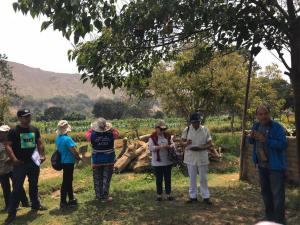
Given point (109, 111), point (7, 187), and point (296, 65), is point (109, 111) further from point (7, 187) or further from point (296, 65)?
point (296, 65)

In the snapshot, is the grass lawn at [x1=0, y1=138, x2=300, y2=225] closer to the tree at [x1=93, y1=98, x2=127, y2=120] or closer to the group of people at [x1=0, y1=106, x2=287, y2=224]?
the group of people at [x1=0, y1=106, x2=287, y2=224]

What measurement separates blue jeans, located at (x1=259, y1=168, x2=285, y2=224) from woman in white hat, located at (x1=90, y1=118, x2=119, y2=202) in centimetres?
283

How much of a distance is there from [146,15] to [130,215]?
3134 mm

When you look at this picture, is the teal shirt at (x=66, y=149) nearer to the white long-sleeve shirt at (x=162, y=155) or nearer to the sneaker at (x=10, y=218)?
the sneaker at (x=10, y=218)

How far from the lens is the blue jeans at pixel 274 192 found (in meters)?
5.45

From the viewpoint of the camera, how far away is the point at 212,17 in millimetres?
6266

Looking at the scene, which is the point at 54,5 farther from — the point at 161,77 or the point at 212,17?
the point at 161,77

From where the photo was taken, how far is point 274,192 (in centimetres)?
549

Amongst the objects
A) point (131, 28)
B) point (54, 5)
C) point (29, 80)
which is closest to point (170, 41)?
point (131, 28)

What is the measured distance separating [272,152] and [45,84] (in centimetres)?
17614

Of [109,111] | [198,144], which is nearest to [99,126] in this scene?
[198,144]

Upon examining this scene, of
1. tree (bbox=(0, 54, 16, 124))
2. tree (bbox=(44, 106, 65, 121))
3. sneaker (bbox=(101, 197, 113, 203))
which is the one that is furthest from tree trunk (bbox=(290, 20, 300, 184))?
tree (bbox=(44, 106, 65, 121))

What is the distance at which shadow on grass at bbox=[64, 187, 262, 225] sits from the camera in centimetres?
634

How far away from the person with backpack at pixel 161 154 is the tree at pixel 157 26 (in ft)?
4.13
